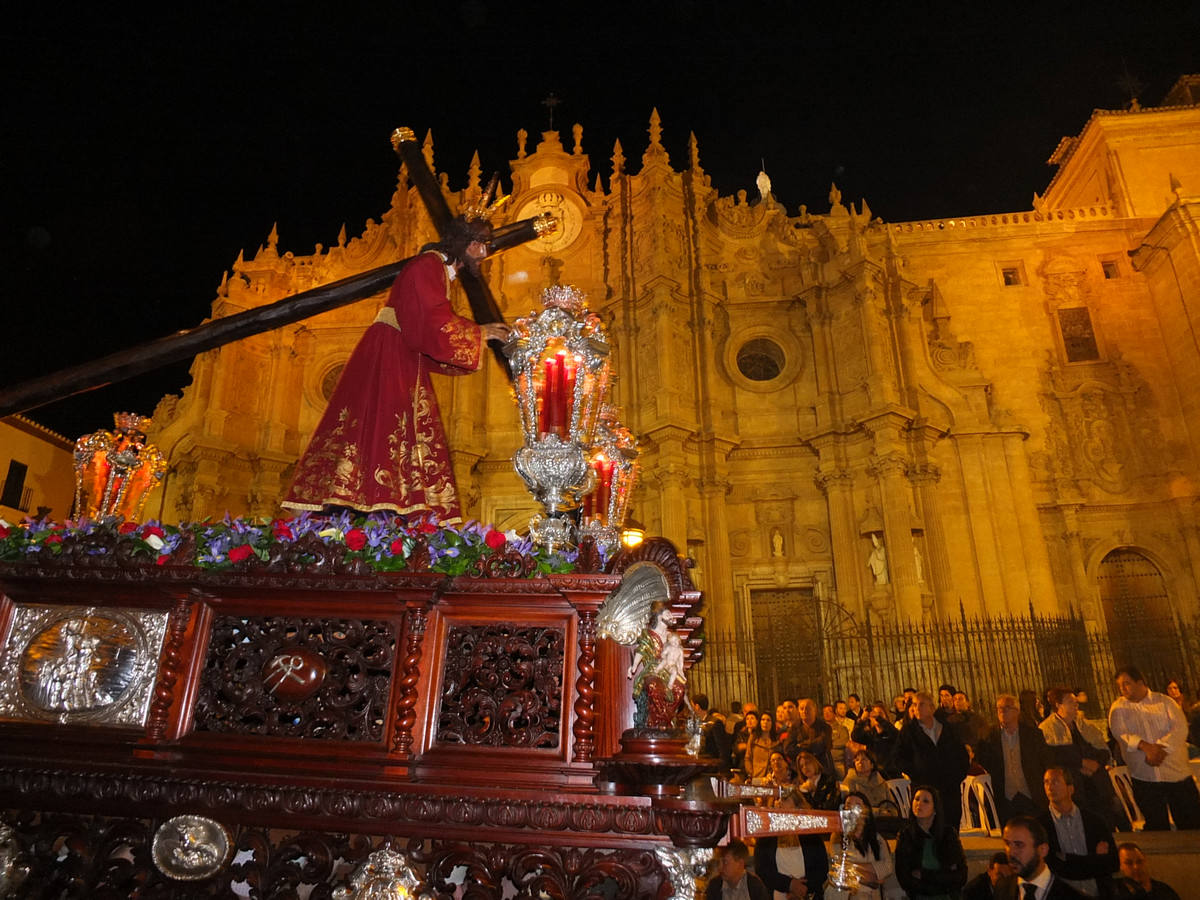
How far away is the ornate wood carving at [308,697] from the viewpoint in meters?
3.54

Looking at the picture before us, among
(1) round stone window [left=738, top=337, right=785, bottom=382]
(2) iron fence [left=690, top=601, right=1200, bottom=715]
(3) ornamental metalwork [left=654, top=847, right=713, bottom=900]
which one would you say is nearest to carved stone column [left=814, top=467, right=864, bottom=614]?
(2) iron fence [left=690, top=601, right=1200, bottom=715]

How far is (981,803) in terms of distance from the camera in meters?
8.45

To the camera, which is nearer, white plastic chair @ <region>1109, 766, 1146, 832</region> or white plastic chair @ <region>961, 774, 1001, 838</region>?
white plastic chair @ <region>961, 774, 1001, 838</region>

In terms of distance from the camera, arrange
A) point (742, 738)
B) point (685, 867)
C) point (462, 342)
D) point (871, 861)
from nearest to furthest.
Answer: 1. point (685, 867)
2. point (462, 342)
3. point (871, 861)
4. point (742, 738)

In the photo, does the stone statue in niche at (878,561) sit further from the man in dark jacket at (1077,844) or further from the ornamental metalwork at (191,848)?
the ornamental metalwork at (191,848)

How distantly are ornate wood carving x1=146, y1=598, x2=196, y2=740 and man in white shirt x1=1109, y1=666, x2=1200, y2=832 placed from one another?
893 cm

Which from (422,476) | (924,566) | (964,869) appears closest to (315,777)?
(422,476)

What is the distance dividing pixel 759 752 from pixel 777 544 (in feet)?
35.3

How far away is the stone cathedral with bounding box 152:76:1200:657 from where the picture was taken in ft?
63.6

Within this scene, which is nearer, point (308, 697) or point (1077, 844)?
point (308, 697)

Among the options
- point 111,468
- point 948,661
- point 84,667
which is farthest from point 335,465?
point 948,661

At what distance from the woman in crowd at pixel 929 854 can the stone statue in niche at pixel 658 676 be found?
3.60 metres

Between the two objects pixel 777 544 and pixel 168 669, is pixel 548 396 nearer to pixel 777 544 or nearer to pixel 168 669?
pixel 168 669

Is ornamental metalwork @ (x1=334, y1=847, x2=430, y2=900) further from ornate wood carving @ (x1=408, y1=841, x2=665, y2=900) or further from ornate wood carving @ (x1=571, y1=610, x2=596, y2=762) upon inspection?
ornate wood carving @ (x1=571, y1=610, x2=596, y2=762)
